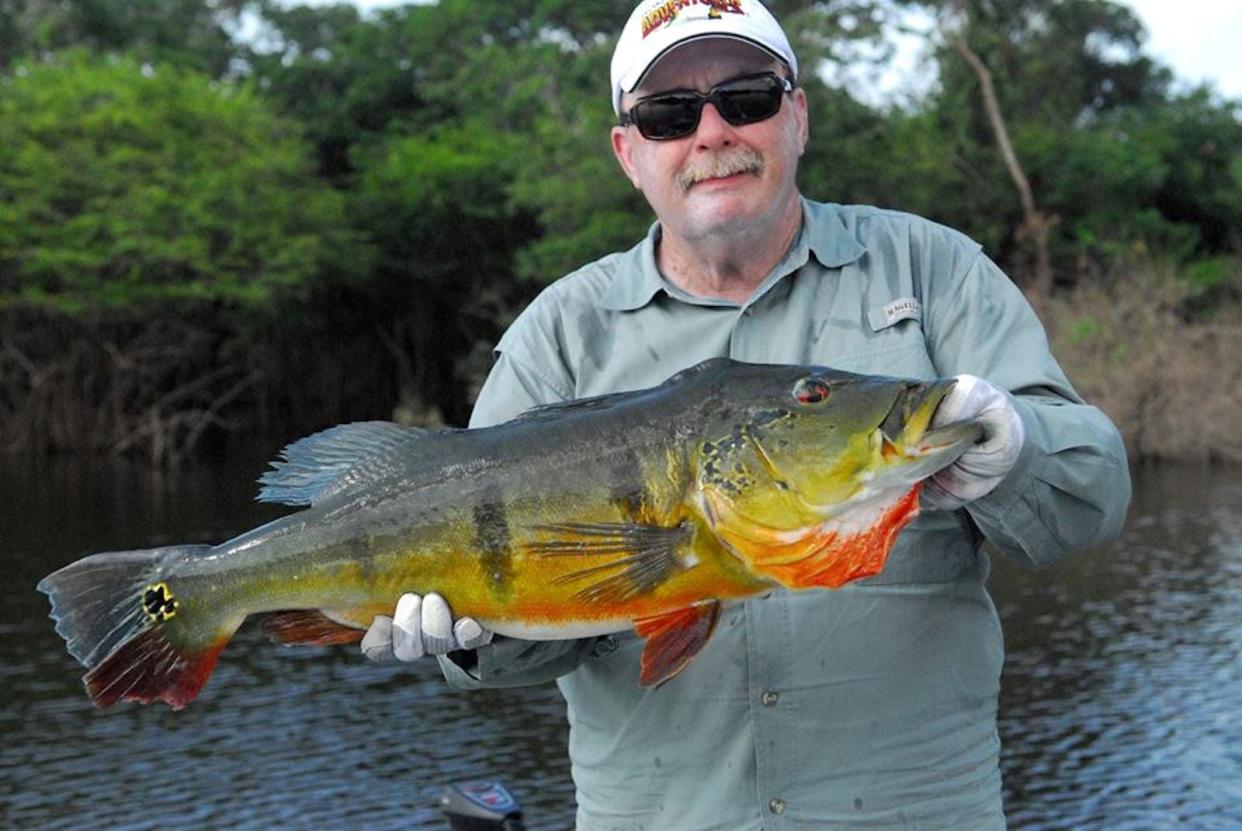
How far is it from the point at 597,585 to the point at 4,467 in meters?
33.1

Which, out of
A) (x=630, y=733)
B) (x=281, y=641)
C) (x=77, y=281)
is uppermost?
(x=77, y=281)

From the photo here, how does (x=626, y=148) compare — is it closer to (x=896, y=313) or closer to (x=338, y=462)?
(x=896, y=313)

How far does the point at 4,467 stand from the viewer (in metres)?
33.7

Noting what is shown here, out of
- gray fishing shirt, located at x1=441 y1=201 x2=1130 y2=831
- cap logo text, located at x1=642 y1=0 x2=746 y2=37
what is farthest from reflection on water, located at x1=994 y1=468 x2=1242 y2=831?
cap logo text, located at x1=642 y1=0 x2=746 y2=37

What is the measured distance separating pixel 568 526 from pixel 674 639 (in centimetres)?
30

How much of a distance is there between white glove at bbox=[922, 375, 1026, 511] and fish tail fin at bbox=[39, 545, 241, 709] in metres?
1.56

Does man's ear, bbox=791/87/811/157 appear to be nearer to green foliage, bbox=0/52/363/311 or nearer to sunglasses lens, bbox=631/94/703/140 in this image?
sunglasses lens, bbox=631/94/703/140

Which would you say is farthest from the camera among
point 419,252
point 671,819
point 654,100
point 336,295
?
point 336,295

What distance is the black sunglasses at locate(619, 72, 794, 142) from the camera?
11.9ft

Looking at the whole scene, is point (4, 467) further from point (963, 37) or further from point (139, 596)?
point (139, 596)

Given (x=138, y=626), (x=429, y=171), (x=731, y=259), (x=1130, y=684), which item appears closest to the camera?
(x=138, y=626)

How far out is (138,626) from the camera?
3475 mm

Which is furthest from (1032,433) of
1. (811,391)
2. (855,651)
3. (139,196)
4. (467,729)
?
(139,196)

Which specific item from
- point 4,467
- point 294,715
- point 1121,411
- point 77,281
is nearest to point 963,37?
point 1121,411
